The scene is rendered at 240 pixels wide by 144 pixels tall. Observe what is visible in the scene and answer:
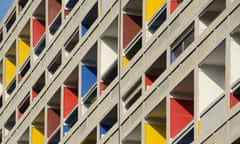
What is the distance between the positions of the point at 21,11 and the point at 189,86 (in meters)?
20.5

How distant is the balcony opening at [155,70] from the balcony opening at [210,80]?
3510 millimetres

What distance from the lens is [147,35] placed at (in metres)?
61.1

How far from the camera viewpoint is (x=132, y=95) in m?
61.4

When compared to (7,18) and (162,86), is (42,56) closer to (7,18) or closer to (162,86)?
(7,18)

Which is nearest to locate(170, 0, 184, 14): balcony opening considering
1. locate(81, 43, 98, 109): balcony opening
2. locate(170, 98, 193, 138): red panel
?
locate(170, 98, 193, 138): red panel

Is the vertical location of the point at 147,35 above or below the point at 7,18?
above

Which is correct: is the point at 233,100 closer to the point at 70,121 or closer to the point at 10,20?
the point at 70,121

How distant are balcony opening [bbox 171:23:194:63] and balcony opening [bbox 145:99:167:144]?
6.57 feet

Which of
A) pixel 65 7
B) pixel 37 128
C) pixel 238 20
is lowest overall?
pixel 37 128

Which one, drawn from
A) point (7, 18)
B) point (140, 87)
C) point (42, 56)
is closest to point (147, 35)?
point (140, 87)

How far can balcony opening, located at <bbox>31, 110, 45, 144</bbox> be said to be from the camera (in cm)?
7156

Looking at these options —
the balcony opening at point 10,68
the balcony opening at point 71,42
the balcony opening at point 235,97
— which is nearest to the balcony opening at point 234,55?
the balcony opening at point 235,97

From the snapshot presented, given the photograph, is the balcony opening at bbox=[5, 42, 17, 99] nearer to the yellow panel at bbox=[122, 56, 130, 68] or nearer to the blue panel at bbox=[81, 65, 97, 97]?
the blue panel at bbox=[81, 65, 97, 97]

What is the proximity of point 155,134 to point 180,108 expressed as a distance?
2.09m
